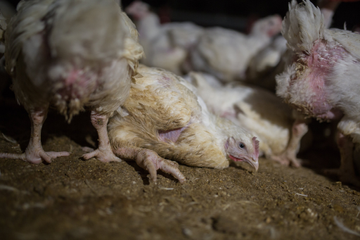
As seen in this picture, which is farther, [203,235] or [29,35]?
[29,35]

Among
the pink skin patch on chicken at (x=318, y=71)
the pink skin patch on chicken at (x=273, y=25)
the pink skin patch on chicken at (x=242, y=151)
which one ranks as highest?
the pink skin patch on chicken at (x=273, y=25)

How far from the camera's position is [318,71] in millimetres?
2359

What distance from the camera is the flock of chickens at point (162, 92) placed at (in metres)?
1.43

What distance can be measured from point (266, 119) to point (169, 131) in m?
1.34

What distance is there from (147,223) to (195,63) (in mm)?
3412

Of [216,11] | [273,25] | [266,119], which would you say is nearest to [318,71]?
[266,119]

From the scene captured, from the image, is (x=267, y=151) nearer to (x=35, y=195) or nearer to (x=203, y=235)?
(x=203, y=235)

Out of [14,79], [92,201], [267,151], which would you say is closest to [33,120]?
[14,79]

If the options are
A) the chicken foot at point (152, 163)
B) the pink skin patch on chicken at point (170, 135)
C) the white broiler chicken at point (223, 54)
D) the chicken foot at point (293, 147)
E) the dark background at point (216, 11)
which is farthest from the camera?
the dark background at point (216, 11)

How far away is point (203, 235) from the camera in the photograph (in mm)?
1389

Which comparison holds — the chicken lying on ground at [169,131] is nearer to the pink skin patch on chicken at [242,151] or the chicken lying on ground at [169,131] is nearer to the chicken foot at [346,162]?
the pink skin patch on chicken at [242,151]

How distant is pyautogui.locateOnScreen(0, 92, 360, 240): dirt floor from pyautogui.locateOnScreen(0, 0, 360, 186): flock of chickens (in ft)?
0.48

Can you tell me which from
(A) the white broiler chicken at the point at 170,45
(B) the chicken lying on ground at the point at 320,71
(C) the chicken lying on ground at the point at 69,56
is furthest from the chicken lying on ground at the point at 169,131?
(A) the white broiler chicken at the point at 170,45

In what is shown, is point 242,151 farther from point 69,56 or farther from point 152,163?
point 69,56
